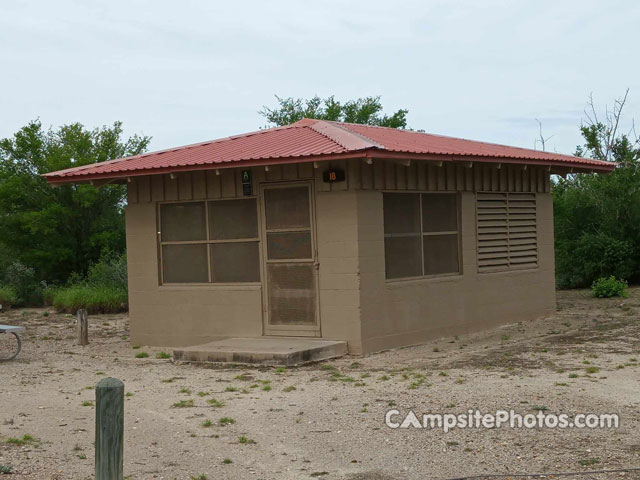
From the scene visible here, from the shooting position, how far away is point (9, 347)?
13930 mm

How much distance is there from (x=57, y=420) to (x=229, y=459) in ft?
7.42

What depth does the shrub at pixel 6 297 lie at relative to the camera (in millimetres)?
21891

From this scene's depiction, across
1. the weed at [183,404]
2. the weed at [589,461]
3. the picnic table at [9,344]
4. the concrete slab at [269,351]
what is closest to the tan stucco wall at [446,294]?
the concrete slab at [269,351]

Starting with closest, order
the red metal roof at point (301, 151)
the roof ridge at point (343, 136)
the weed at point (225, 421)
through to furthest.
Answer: the weed at point (225, 421) < the roof ridge at point (343, 136) < the red metal roof at point (301, 151)

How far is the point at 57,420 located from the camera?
8023mm

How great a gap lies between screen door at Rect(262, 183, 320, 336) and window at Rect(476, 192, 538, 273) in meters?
3.38

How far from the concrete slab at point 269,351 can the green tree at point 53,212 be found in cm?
1491

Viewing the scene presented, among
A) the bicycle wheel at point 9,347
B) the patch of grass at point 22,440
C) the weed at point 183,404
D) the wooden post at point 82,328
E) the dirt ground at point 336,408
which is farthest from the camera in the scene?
the wooden post at point 82,328

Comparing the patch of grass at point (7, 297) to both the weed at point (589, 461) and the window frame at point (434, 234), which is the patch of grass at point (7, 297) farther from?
the weed at point (589, 461)

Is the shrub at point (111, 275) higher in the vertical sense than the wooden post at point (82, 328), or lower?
higher

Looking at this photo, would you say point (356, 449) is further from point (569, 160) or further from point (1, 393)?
point (569, 160)

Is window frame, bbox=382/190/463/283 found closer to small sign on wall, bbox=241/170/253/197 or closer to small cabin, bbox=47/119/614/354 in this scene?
small cabin, bbox=47/119/614/354

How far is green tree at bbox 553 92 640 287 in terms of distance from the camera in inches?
852

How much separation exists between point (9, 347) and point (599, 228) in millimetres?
14727
